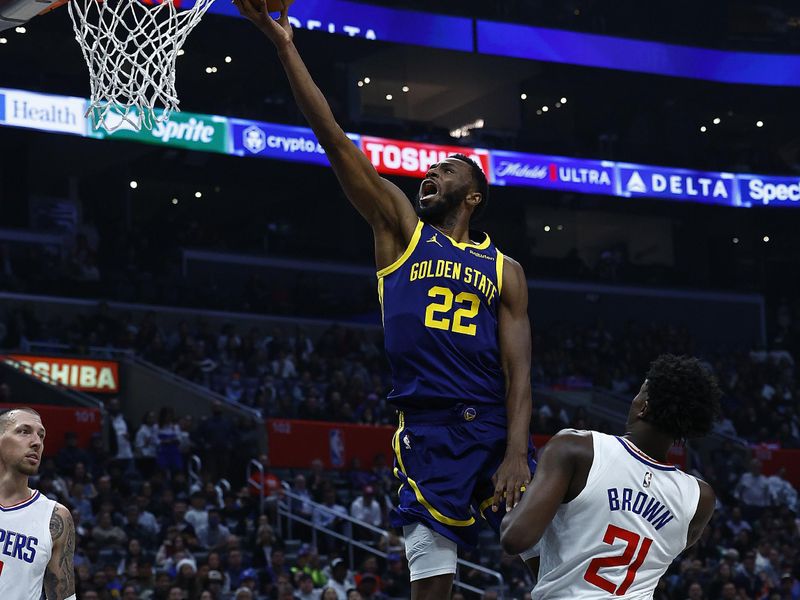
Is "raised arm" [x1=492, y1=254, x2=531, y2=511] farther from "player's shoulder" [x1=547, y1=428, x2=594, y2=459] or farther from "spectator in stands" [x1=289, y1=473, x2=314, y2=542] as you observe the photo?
"spectator in stands" [x1=289, y1=473, x2=314, y2=542]

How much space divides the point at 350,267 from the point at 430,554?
24967 mm

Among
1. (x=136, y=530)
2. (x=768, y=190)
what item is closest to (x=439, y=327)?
(x=136, y=530)

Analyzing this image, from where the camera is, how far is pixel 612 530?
3811mm

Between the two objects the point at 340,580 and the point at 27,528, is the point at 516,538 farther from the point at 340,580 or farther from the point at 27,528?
the point at 340,580

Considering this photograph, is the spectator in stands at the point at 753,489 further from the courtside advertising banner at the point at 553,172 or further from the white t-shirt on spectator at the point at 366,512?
the courtside advertising banner at the point at 553,172

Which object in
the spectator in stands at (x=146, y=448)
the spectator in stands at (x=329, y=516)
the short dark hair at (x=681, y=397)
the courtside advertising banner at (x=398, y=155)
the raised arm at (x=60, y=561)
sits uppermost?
the courtside advertising banner at (x=398, y=155)

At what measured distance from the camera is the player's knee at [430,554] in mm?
4383

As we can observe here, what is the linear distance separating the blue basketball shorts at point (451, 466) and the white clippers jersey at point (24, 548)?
189cm

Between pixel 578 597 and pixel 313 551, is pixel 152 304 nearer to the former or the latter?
pixel 313 551

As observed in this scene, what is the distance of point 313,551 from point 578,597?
1072 cm

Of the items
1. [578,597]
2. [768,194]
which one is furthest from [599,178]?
[578,597]

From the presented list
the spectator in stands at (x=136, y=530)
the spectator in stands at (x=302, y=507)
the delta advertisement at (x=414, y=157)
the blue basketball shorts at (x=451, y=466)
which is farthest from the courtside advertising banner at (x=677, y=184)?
the blue basketball shorts at (x=451, y=466)

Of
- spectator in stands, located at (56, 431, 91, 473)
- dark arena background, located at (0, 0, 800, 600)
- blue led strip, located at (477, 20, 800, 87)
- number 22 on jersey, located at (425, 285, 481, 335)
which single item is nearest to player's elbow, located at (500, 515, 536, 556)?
number 22 on jersey, located at (425, 285, 481, 335)

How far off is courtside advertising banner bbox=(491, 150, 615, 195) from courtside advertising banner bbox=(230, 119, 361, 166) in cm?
372
